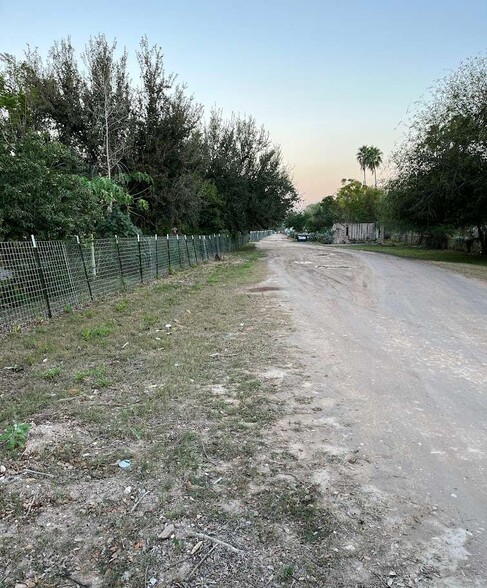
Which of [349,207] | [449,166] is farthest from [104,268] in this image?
[349,207]

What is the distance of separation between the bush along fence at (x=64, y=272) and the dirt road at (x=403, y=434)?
4.34 metres

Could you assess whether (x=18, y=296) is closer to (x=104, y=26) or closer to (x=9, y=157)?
(x=9, y=157)

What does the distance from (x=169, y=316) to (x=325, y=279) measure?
612 centimetres

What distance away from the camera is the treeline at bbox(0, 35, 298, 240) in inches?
323

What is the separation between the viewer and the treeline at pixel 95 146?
820cm

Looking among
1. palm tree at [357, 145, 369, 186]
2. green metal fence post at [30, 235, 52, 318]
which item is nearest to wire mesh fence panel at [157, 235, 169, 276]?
green metal fence post at [30, 235, 52, 318]

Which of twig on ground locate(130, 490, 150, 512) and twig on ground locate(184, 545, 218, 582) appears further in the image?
twig on ground locate(130, 490, 150, 512)

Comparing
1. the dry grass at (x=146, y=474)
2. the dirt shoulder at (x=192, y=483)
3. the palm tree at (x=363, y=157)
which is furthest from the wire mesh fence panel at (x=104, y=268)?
the palm tree at (x=363, y=157)

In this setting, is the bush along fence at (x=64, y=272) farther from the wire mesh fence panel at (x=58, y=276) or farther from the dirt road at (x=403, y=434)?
the dirt road at (x=403, y=434)

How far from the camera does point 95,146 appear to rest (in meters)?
14.3

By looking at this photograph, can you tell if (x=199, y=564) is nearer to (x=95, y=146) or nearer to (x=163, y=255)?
(x=163, y=255)

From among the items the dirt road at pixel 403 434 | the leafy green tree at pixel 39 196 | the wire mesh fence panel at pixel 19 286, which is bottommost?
the dirt road at pixel 403 434

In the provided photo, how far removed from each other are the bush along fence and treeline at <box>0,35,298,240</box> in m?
0.96

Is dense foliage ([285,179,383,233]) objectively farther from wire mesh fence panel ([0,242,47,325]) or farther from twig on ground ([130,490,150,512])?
twig on ground ([130,490,150,512])
